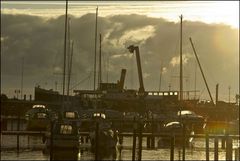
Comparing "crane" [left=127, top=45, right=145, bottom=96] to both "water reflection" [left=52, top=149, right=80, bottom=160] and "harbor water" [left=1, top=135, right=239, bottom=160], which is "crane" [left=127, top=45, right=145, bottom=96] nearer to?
"harbor water" [left=1, top=135, right=239, bottom=160]

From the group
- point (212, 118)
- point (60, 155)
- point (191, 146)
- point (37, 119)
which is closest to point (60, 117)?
point (60, 155)

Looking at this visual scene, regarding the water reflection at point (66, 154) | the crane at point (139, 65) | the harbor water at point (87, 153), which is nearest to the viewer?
the water reflection at point (66, 154)

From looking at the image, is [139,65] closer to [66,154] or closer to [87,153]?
[87,153]

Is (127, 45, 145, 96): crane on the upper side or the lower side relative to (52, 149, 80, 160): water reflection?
Result: upper

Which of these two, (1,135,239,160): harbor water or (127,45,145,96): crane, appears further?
(127,45,145,96): crane

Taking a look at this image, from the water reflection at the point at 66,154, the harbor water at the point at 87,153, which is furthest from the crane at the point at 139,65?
the water reflection at the point at 66,154

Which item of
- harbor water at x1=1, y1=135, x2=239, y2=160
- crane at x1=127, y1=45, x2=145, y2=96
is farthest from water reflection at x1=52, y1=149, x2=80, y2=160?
crane at x1=127, y1=45, x2=145, y2=96

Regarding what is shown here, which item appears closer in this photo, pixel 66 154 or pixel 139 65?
pixel 66 154

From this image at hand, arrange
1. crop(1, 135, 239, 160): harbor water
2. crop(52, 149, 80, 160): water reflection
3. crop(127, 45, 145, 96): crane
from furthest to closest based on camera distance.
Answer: crop(127, 45, 145, 96): crane, crop(1, 135, 239, 160): harbor water, crop(52, 149, 80, 160): water reflection

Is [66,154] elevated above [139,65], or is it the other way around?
[139,65]

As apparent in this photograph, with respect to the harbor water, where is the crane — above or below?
above

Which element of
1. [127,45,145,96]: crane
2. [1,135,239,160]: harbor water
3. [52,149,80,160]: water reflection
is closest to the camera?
[52,149,80,160]: water reflection

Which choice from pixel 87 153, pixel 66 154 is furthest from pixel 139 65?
pixel 66 154

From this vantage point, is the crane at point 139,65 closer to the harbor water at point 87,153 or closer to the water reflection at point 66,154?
the harbor water at point 87,153
